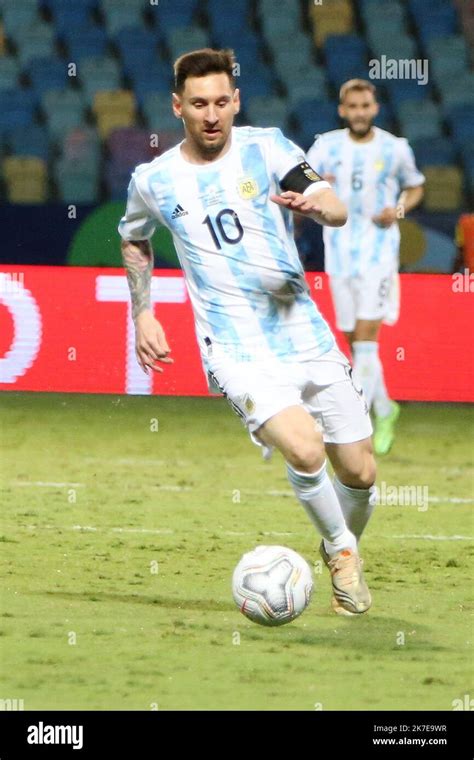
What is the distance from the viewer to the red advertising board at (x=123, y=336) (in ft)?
31.8

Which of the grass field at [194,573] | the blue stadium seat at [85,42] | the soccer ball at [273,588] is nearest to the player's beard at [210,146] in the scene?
the soccer ball at [273,588]

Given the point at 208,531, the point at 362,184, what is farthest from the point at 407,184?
the point at 208,531

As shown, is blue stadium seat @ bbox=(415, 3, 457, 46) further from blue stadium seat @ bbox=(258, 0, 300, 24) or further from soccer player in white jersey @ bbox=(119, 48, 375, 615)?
soccer player in white jersey @ bbox=(119, 48, 375, 615)

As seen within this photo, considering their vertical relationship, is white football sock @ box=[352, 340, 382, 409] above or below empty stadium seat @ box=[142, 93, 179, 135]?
below

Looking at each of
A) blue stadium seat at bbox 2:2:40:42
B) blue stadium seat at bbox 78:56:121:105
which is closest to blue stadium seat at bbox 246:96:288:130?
blue stadium seat at bbox 78:56:121:105

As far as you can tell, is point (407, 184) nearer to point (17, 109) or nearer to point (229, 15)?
point (229, 15)

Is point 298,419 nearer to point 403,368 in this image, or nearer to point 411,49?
point 403,368

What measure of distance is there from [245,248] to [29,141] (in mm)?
8230

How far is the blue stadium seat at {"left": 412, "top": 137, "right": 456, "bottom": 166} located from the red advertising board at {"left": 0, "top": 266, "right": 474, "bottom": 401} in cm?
281

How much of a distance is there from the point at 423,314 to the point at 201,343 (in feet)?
15.7

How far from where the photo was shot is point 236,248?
509 cm

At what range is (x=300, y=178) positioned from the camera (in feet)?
16.5

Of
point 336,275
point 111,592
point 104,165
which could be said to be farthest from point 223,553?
point 104,165

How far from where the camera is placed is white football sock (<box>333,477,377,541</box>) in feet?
17.9
